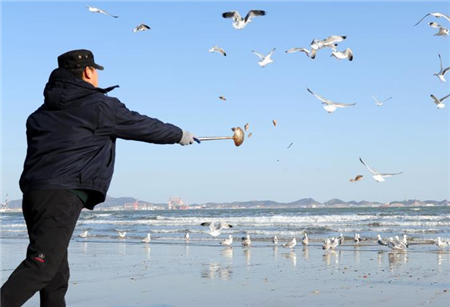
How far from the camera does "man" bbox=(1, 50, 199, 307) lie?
158 inches

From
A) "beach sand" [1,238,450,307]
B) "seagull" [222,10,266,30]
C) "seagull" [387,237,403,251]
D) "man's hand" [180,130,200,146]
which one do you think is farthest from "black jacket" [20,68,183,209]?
"seagull" [387,237,403,251]

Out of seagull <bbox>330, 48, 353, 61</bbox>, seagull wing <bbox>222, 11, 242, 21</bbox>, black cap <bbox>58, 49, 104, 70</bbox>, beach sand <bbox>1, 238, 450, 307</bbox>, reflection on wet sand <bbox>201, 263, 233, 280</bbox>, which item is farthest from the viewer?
seagull <bbox>330, 48, 353, 61</bbox>

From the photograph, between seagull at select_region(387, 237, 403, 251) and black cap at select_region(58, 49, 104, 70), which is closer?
black cap at select_region(58, 49, 104, 70)

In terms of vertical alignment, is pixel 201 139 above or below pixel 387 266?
above

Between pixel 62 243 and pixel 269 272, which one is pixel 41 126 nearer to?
pixel 62 243

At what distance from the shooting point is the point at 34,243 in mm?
4008

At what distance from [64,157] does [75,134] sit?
15 centimetres

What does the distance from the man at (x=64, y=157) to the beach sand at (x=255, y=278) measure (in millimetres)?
3670

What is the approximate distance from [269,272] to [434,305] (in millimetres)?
4054

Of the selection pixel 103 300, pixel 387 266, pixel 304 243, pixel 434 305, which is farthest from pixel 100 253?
pixel 434 305

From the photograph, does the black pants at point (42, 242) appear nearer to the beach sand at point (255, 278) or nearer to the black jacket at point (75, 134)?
the black jacket at point (75, 134)

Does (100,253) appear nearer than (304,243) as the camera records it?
Yes

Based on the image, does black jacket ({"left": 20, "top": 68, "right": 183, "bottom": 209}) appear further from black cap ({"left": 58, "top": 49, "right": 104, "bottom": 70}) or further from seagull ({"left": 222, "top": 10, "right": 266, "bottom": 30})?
seagull ({"left": 222, "top": 10, "right": 266, "bottom": 30})

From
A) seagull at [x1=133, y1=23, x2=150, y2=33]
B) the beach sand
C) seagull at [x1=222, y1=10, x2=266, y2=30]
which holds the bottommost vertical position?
the beach sand
